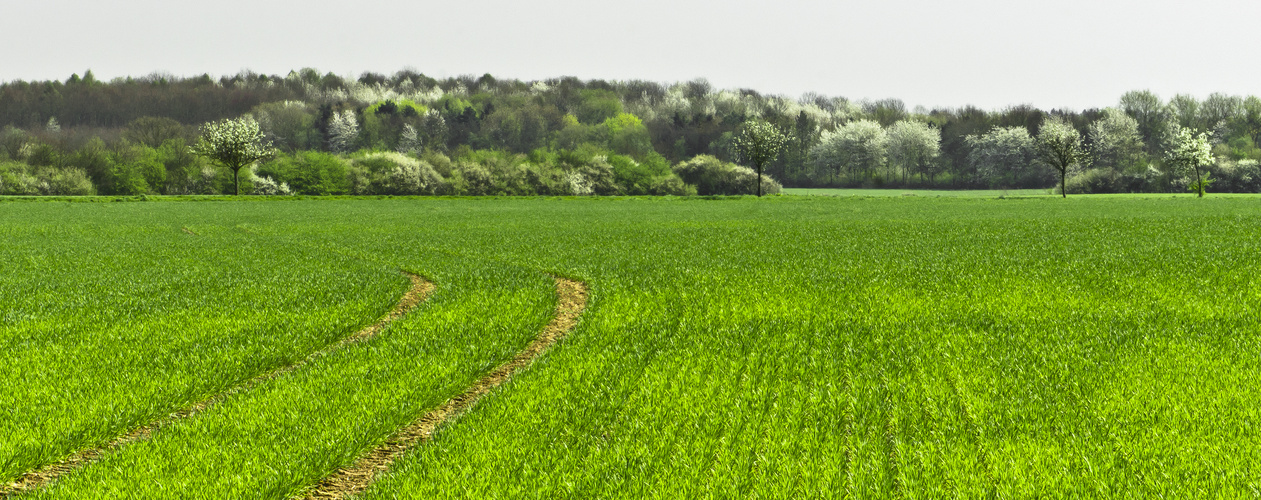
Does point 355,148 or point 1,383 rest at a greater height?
point 355,148

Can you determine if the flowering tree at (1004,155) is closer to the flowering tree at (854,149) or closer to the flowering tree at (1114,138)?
the flowering tree at (1114,138)

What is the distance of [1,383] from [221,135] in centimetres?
9559

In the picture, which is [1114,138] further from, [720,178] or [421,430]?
[421,430]

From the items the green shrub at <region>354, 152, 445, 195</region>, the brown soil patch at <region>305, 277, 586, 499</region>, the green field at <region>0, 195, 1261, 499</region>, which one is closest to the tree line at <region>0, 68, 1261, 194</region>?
the green shrub at <region>354, 152, 445, 195</region>

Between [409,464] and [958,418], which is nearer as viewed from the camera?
[409,464]

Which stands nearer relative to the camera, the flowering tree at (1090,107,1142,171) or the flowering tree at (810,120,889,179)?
the flowering tree at (1090,107,1142,171)

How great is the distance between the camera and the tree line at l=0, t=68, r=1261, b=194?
9906cm

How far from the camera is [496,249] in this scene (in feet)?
80.3

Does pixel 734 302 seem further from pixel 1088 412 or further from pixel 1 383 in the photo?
pixel 1 383

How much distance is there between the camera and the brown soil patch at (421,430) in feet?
18.8

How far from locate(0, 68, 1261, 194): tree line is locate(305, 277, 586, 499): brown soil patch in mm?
77897

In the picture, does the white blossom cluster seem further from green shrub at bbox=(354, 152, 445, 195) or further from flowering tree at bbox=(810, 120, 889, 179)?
flowering tree at bbox=(810, 120, 889, 179)

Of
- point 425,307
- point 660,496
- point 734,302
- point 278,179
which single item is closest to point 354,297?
point 425,307

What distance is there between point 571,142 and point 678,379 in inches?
5478
